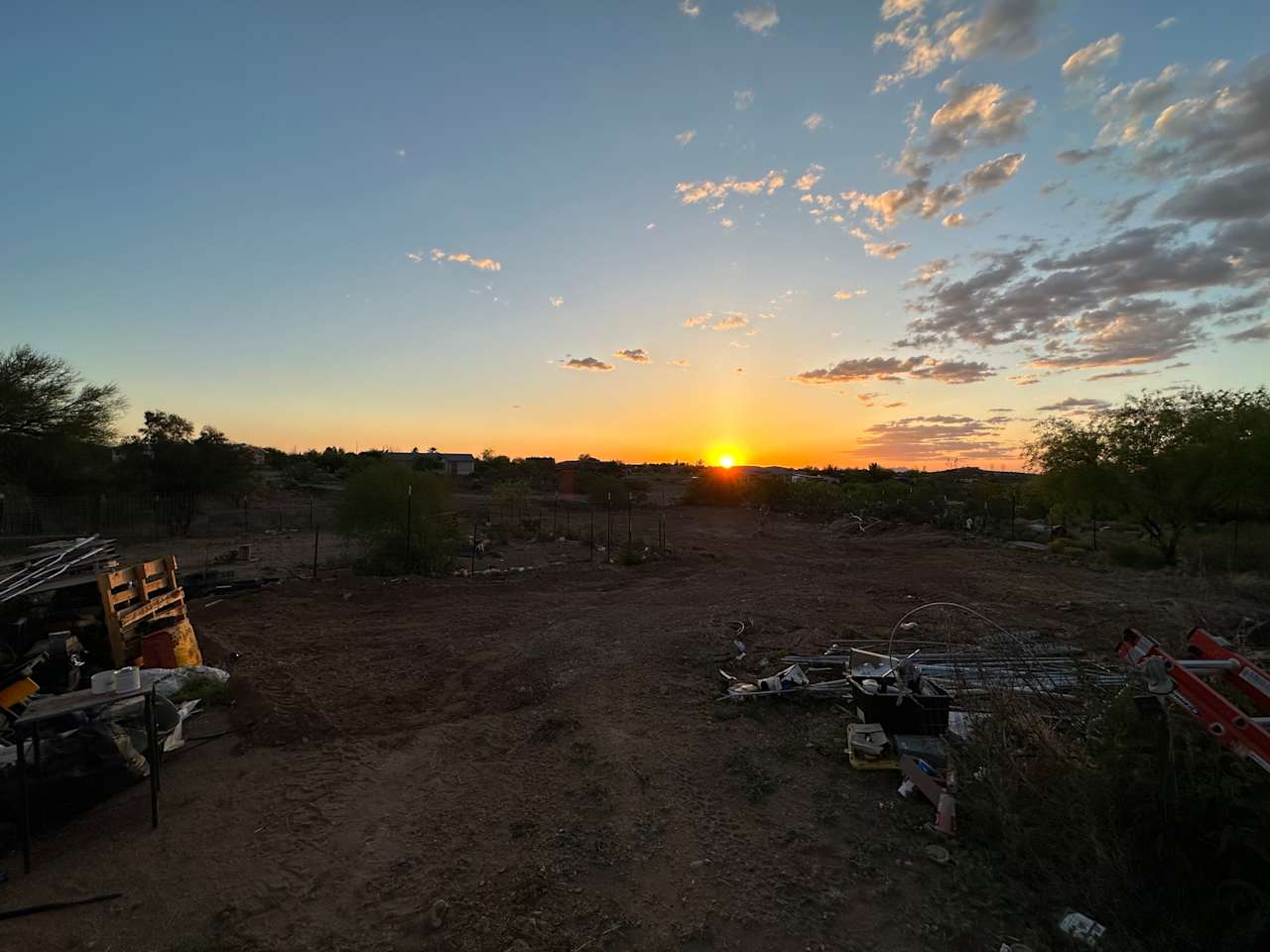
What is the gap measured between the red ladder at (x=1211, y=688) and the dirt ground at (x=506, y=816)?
1.48 m

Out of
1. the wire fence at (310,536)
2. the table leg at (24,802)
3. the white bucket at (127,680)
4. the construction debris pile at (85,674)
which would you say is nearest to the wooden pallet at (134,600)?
the construction debris pile at (85,674)

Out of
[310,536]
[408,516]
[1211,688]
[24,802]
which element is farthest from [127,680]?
[310,536]

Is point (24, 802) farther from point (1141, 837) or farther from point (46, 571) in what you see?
point (1141, 837)

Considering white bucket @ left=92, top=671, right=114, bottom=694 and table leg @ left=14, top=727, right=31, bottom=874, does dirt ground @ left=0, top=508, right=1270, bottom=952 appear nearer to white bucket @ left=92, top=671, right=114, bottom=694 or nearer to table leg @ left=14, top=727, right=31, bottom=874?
table leg @ left=14, top=727, right=31, bottom=874

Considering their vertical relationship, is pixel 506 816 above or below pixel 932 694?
below

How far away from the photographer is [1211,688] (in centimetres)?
306

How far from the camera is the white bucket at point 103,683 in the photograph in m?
4.36

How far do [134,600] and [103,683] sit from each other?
8.72 ft

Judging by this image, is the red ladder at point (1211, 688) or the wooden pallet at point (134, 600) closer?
the red ladder at point (1211, 688)

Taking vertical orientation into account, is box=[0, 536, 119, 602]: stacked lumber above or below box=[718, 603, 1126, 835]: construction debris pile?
above

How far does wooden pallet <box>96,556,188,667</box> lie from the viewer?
627cm

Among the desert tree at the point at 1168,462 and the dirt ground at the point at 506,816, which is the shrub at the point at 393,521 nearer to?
the dirt ground at the point at 506,816

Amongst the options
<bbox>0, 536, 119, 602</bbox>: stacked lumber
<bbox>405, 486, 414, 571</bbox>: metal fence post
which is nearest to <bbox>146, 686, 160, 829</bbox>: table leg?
<bbox>0, 536, 119, 602</bbox>: stacked lumber

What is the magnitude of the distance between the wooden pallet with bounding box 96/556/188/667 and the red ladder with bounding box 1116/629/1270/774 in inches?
338
